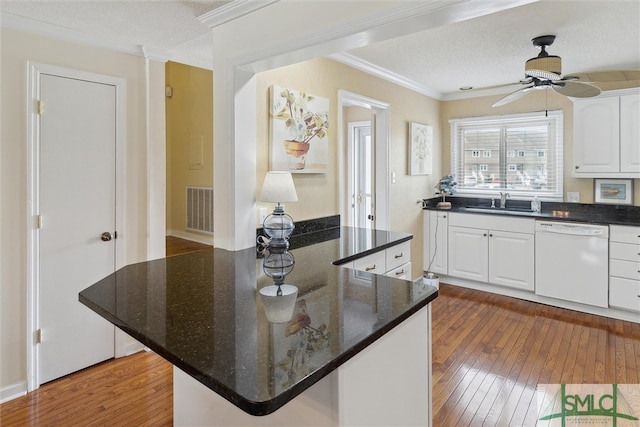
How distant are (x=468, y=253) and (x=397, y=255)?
6.76ft

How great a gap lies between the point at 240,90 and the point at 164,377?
2.02 m

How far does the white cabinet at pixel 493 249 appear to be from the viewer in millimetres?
4051

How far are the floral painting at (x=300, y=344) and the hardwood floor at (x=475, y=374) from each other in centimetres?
135

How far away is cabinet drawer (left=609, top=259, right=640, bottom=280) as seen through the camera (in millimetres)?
3408

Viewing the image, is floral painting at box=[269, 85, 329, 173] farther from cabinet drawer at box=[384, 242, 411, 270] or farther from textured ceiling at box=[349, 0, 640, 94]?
cabinet drawer at box=[384, 242, 411, 270]

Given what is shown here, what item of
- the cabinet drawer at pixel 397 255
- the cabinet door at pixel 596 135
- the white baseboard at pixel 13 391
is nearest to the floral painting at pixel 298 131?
the cabinet drawer at pixel 397 255

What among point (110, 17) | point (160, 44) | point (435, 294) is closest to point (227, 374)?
point (435, 294)

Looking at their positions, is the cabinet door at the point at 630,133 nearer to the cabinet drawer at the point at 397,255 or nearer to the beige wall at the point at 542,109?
the beige wall at the point at 542,109

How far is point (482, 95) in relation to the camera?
4.72m

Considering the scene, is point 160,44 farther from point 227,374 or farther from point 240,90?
point 227,374

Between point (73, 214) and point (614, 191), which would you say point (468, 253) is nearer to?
point (614, 191)

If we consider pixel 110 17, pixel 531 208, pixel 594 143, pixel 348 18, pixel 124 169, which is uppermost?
pixel 110 17

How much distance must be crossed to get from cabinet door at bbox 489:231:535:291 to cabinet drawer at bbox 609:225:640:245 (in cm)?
68

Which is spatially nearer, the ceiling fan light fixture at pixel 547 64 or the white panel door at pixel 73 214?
the white panel door at pixel 73 214
